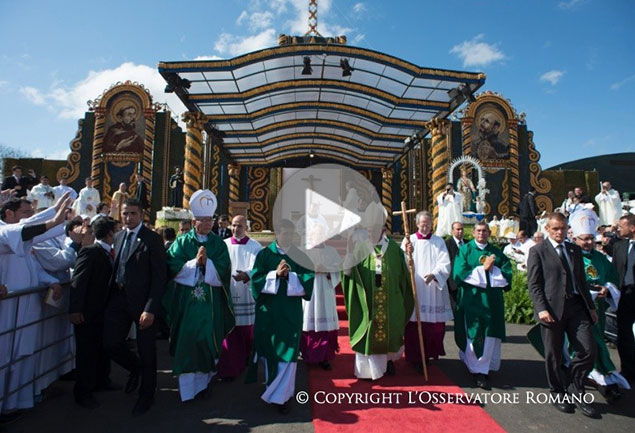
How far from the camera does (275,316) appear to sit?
153 inches

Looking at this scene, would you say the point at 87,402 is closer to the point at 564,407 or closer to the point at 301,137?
the point at 564,407

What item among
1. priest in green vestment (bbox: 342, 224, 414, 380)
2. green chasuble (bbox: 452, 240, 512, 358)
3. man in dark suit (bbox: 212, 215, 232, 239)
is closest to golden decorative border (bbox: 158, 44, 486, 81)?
man in dark suit (bbox: 212, 215, 232, 239)

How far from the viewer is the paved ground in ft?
11.0

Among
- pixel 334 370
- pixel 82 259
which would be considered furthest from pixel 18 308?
pixel 334 370

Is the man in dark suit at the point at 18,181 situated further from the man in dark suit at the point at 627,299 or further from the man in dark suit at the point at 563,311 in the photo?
the man in dark suit at the point at 627,299

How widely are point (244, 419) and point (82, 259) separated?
2.20 metres

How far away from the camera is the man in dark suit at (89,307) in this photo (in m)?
3.75

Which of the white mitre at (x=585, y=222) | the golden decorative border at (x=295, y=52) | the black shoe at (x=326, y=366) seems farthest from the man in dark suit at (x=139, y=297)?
the golden decorative border at (x=295, y=52)

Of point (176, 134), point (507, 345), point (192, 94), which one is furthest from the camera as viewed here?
point (176, 134)

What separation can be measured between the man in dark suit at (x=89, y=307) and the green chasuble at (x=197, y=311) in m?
0.64

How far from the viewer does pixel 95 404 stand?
3.73 m

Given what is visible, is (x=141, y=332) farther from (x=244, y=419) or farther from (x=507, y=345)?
(x=507, y=345)

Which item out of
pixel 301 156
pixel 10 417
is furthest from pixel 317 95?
pixel 10 417

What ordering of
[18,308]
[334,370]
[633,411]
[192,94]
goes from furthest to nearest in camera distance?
[192,94], [334,370], [633,411], [18,308]
